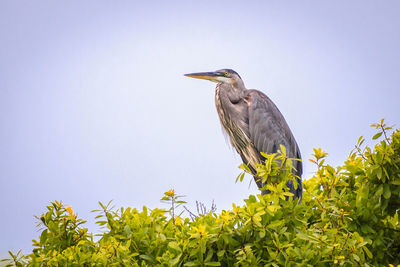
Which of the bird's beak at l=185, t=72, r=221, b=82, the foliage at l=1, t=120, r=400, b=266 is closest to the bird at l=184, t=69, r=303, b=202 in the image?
the bird's beak at l=185, t=72, r=221, b=82

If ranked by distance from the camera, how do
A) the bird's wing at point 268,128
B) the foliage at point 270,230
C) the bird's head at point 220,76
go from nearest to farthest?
1. the foliage at point 270,230
2. the bird's wing at point 268,128
3. the bird's head at point 220,76

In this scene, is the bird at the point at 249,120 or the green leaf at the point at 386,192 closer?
the green leaf at the point at 386,192

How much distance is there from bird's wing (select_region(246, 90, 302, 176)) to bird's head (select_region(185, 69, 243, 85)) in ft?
1.41

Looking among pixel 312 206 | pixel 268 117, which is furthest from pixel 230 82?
pixel 312 206

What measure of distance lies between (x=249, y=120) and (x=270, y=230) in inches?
111

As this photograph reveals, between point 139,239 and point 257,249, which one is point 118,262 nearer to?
point 139,239

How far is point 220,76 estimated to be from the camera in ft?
18.6

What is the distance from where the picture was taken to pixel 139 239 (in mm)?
2678

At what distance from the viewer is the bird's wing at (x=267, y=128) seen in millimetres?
5090

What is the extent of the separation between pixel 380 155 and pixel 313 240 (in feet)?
2.43

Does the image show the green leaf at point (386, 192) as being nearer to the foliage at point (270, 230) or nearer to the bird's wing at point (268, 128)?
the foliage at point (270, 230)

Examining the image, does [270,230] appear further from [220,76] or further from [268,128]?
[220,76]

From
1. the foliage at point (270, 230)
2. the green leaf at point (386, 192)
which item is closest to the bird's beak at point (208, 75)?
the foliage at point (270, 230)

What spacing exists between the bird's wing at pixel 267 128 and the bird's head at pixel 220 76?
1.41 feet
